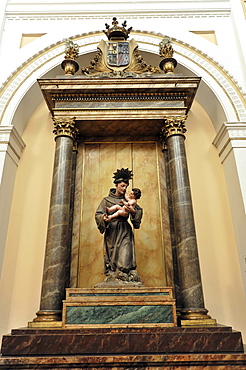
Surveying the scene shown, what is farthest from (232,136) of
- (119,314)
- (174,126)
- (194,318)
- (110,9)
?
(110,9)

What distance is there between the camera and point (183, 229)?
13.9 ft

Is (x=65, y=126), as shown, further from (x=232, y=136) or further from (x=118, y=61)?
(x=232, y=136)

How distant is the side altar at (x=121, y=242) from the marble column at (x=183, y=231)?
14 millimetres

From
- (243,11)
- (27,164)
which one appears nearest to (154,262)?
(27,164)

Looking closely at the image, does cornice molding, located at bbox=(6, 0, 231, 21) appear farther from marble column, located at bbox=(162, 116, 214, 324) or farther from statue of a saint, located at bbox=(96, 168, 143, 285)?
statue of a saint, located at bbox=(96, 168, 143, 285)

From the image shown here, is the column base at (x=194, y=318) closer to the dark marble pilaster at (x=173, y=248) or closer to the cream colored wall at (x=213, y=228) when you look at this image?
the dark marble pilaster at (x=173, y=248)

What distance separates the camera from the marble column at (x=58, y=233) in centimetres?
388

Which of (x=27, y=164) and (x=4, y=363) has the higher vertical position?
(x=27, y=164)

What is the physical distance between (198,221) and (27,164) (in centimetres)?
345

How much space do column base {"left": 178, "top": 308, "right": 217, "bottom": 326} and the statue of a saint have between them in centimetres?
67

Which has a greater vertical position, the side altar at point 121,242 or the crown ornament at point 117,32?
the crown ornament at point 117,32

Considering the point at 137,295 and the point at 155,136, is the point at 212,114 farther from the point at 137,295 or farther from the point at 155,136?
the point at 137,295

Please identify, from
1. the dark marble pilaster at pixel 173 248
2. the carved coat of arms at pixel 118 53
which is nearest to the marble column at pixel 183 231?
the dark marble pilaster at pixel 173 248

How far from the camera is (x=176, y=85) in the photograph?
486 cm
